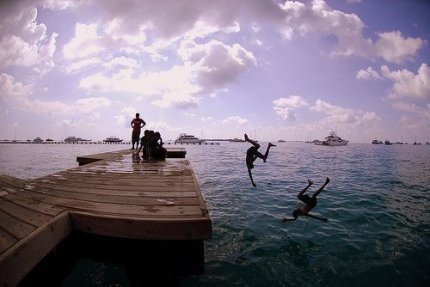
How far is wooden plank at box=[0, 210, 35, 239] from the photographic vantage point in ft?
7.33

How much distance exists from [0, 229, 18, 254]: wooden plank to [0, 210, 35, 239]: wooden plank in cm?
4

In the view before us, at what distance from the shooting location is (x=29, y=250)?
6.84 feet

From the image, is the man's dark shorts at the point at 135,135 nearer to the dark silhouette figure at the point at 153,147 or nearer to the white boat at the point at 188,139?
the dark silhouette figure at the point at 153,147

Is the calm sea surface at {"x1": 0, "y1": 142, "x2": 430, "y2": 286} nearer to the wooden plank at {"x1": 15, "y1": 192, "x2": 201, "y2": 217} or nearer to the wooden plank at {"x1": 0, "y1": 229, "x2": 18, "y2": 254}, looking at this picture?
the wooden plank at {"x1": 15, "y1": 192, "x2": 201, "y2": 217}

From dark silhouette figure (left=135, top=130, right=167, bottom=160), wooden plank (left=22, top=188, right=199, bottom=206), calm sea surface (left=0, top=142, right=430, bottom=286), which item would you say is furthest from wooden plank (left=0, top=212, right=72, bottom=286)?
dark silhouette figure (left=135, top=130, right=167, bottom=160)

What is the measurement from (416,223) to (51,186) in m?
10.5

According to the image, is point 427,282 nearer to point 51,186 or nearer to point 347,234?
point 347,234

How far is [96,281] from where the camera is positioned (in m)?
4.44

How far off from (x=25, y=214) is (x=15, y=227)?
0.42m

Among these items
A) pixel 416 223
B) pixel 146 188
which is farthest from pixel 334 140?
pixel 146 188

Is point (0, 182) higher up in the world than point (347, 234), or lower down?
higher up

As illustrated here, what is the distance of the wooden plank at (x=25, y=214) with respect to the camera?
2544 millimetres

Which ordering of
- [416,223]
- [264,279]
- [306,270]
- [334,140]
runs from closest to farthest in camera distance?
[264,279]
[306,270]
[416,223]
[334,140]

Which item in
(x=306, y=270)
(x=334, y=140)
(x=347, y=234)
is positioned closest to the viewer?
(x=306, y=270)
